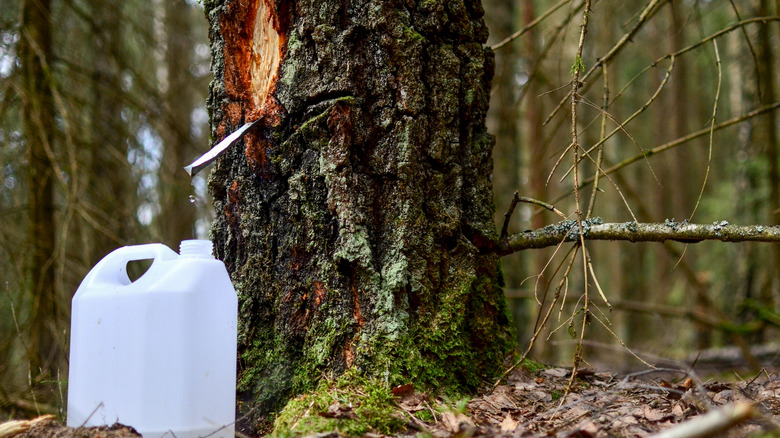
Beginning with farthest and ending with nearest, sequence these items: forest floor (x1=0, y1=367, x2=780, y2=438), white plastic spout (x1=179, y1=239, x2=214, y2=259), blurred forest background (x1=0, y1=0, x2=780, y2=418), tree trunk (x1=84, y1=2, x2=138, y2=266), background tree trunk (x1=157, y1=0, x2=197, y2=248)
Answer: background tree trunk (x1=157, y1=0, x2=197, y2=248) < tree trunk (x1=84, y1=2, x2=138, y2=266) < blurred forest background (x1=0, y1=0, x2=780, y2=418) < white plastic spout (x1=179, y1=239, x2=214, y2=259) < forest floor (x1=0, y1=367, x2=780, y2=438)

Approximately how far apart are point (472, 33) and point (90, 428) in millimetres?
1809

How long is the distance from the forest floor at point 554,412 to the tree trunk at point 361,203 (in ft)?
0.44

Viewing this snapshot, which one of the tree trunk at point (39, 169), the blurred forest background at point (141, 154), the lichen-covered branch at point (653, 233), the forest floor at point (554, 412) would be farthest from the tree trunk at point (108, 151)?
the lichen-covered branch at point (653, 233)

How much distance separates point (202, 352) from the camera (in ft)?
5.96

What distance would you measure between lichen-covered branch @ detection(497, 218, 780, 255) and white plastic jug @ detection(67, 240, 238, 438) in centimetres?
108

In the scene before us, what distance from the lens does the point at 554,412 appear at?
1.83 m

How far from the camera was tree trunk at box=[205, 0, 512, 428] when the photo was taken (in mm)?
1968

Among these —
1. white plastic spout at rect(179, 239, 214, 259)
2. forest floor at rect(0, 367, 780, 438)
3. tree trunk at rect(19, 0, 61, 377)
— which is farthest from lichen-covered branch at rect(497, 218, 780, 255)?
tree trunk at rect(19, 0, 61, 377)

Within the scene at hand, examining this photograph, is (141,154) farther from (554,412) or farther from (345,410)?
(554,412)

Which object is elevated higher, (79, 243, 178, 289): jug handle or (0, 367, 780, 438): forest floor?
(79, 243, 178, 289): jug handle

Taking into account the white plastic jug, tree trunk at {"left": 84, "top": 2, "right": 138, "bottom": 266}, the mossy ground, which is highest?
tree trunk at {"left": 84, "top": 2, "right": 138, "bottom": 266}

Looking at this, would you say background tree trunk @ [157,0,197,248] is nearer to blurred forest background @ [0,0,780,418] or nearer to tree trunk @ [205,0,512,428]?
blurred forest background @ [0,0,780,418]

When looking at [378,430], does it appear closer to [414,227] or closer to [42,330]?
[414,227]

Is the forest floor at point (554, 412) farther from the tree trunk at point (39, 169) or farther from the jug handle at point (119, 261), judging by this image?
the tree trunk at point (39, 169)
